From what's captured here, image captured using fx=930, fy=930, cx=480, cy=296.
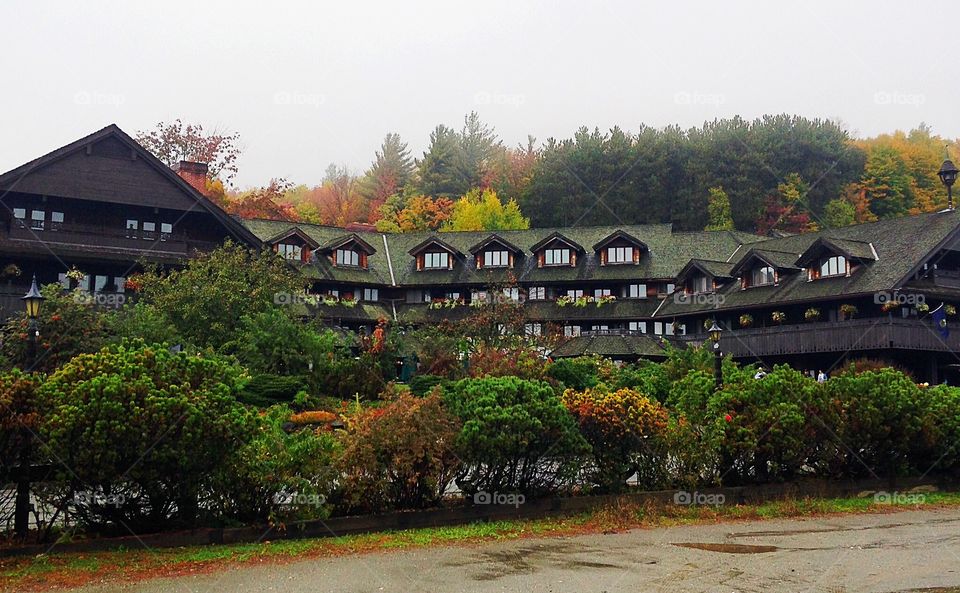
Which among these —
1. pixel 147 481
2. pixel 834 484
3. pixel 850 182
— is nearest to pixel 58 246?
pixel 147 481

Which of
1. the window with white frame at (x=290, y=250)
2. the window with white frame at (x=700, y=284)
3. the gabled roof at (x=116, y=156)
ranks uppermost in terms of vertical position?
the gabled roof at (x=116, y=156)

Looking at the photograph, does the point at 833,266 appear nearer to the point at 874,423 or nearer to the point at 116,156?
the point at 874,423

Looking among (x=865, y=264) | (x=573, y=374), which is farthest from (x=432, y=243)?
(x=865, y=264)

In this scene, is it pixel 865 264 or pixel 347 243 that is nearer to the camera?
pixel 865 264

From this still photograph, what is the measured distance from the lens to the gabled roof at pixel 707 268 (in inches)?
2035

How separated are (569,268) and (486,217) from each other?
20.9 m

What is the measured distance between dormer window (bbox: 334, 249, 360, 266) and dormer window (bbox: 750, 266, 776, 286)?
2311 cm

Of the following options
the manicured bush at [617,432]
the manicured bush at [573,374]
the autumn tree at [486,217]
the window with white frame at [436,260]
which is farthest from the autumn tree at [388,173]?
the manicured bush at [617,432]

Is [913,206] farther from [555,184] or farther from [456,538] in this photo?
[456,538]

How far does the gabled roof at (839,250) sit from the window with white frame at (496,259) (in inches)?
685

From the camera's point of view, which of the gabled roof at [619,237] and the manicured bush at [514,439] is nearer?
the manicured bush at [514,439]

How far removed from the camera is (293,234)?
5378cm

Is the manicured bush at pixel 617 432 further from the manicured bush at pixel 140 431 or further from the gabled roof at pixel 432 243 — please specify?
the gabled roof at pixel 432 243

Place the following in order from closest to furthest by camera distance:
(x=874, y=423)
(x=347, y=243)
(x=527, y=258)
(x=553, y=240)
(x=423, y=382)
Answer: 1. (x=874, y=423)
2. (x=423, y=382)
3. (x=347, y=243)
4. (x=553, y=240)
5. (x=527, y=258)
